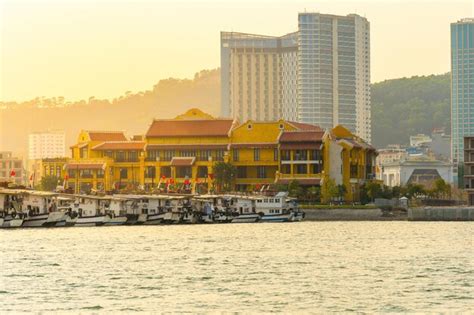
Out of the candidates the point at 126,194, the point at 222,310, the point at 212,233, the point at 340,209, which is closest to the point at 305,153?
the point at 340,209

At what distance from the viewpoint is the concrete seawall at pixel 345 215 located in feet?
459

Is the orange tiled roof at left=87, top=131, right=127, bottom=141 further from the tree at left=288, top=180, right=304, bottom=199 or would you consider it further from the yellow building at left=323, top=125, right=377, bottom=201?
the tree at left=288, top=180, right=304, bottom=199

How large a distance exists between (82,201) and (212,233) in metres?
22.7

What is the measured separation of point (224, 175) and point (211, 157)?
681 cm

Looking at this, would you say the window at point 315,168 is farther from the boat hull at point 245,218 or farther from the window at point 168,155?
the boat hull at point 245,218

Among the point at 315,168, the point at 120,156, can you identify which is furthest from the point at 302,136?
the point at 120,156

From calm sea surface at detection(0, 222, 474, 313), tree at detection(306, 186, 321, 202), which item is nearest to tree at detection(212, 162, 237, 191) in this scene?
tree at detection(306, 186, 321, 202)

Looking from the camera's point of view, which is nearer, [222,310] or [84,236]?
[222,310]

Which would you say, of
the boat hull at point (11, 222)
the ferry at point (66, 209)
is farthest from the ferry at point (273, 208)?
the boat hull at point (11, 222)

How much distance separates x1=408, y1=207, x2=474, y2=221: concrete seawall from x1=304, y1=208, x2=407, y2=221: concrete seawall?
6.85ft

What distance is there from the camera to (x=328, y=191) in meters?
150

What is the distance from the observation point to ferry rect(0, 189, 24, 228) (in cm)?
11016

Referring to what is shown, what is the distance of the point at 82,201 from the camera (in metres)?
122

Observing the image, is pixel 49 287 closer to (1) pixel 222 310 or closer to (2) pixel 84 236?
(1) pixel 222 310
